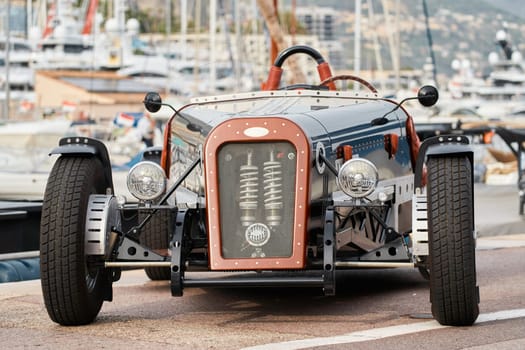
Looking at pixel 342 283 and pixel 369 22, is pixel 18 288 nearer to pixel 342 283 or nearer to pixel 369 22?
pixel 342 283

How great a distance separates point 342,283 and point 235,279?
2694 millimetres

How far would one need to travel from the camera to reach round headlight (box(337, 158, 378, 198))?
333 inches

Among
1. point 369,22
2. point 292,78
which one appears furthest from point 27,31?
point 292,78

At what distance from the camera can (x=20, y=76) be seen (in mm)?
90750

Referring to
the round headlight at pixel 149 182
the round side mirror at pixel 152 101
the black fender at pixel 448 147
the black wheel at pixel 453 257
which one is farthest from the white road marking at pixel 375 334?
the round side mirror at pixel 152 101

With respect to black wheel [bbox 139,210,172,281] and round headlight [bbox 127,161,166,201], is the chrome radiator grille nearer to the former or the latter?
round headlight [bbox 127,161,166,201]

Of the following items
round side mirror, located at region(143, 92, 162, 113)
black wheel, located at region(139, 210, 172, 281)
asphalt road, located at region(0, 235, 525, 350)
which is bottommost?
asphalt road, located at region(0, 235, 525, 350)

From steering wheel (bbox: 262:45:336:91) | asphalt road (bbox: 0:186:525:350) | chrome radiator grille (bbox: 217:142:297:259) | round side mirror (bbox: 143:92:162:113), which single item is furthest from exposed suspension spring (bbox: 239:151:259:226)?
steering wheel (bbox: 262:45:336:91)

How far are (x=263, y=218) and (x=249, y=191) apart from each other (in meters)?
0.19

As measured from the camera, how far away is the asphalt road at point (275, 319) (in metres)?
7.65

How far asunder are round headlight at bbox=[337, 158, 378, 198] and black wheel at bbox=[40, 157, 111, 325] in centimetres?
166

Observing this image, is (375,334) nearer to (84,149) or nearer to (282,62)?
(84,149)

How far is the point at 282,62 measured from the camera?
11477 millimetres

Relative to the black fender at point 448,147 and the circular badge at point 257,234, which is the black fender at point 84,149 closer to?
the circular badge at point 257,234
